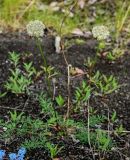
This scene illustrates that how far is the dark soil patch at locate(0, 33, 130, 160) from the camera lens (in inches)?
106

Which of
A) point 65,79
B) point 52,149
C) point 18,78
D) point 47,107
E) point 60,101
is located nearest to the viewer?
point 52,149

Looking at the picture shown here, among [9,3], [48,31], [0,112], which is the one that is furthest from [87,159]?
[9,3]

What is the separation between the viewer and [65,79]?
322cm

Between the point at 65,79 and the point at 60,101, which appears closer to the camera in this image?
the point at 60,101

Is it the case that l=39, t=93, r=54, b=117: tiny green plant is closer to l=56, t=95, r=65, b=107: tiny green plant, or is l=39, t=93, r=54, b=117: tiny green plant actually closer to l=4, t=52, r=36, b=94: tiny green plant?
l=56, t=95, r=65, b=107: tiny green plant

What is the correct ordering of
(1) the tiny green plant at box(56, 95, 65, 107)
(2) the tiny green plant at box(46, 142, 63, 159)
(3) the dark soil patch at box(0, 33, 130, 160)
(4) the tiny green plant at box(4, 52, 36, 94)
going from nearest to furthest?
1. (2) the tiny green plant at box(46, 142, 63, 159)
2. (3) the dark soil patch at box(0, 33, 130, 160)
3. (1) the tiny green plant at box(56, 95, 65, 107)
4. (4) the tiny green plant at box(4, 52, 36, 94)

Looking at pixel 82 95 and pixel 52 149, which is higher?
pixel 82 95

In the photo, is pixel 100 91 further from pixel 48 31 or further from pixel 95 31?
pixel 48 31

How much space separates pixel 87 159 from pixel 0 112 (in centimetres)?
62

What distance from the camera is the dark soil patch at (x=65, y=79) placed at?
2688 millimetres

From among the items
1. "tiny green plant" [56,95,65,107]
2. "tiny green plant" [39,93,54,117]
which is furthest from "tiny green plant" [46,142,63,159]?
"tiny green plant" [56,95,65,107]

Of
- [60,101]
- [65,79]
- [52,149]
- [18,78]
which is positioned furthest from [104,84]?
[52,149]

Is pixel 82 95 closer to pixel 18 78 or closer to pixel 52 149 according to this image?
pixel 18 78

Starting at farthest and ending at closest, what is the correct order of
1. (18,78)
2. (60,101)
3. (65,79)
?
(65,79)
(18,78)
(60,101)
